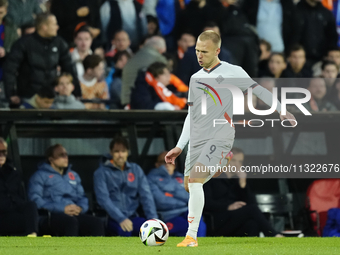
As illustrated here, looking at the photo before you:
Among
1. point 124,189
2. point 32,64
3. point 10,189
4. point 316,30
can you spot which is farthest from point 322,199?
point 32,64

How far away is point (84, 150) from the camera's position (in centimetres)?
1102

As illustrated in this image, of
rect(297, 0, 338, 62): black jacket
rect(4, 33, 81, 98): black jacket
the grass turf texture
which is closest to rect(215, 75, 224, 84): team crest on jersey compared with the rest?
the grass turf texture

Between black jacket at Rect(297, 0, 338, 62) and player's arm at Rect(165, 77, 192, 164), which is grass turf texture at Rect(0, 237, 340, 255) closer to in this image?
player's arm at Rect(165, 77, 192, 164)

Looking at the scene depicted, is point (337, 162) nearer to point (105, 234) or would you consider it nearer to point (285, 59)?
point (285, 59)

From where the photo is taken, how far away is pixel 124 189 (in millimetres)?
9914

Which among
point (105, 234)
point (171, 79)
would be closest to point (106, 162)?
point (105, 234)

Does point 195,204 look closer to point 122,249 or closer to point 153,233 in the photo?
point 153,233

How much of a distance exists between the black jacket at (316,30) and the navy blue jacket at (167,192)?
14.6ft

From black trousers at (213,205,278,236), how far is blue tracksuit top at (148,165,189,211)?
59 cm

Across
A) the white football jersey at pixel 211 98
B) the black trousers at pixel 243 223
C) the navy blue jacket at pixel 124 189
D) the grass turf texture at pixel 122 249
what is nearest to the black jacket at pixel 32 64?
the navy blue jacket at pixel 124 189

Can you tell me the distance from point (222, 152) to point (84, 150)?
4.84 m

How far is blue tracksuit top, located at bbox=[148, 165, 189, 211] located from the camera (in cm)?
1003

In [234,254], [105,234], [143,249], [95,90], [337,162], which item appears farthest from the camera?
[337,162]

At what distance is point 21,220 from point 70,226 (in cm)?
66
